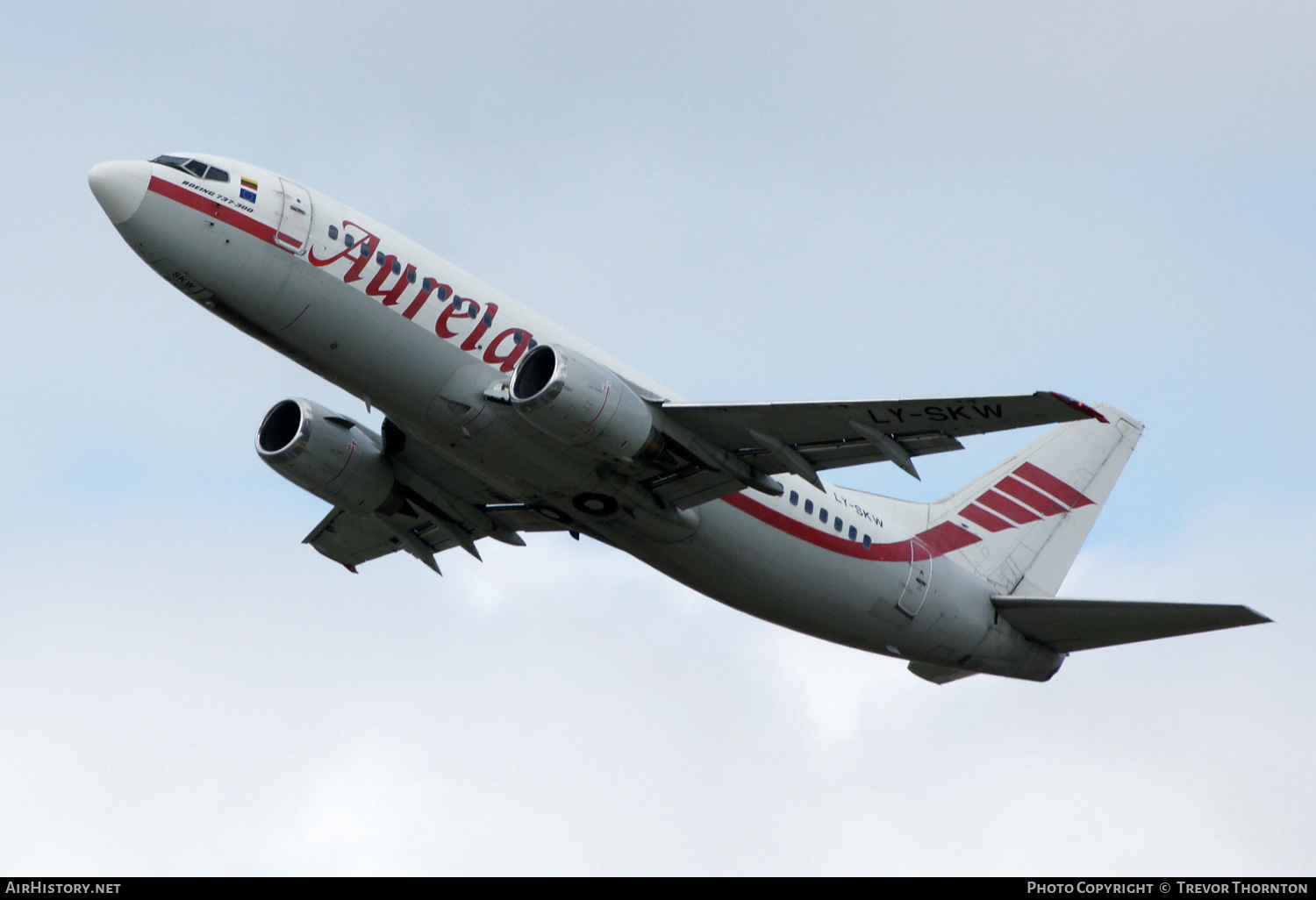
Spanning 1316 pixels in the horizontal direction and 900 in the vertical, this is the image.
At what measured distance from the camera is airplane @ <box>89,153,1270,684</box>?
25.3m

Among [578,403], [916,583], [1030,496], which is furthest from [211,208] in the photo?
[1030,496]

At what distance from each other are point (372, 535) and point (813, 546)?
1135 centimetres

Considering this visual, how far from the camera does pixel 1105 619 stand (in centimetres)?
3170

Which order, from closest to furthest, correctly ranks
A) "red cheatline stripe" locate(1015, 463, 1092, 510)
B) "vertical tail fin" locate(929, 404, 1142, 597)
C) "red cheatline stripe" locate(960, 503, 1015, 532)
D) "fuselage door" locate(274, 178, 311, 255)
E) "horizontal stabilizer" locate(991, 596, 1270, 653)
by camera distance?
"fuselage door" locate(274, 178, 311, 255) < "horizontal stabilizer" locate(991, 596, 1270, 653) < "vertical tail fin" locate(929, 404, 1142, 597) < "red cheatline stripe" locate(960, 503, 1015, 532) < "red cheatline stripe" locate(1015, 463, 1092, 510)

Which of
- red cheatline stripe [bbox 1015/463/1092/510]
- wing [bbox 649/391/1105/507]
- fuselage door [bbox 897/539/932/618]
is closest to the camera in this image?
wing [bbox 649/391/1105/507]

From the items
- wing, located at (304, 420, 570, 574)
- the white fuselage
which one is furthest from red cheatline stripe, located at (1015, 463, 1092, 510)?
wing, located at (304, 420, 570, 574)

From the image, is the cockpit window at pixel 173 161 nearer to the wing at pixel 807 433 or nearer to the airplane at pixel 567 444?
the airplane at pixel 567 444

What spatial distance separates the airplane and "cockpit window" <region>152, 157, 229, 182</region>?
0.12ft

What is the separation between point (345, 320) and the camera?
25812mm

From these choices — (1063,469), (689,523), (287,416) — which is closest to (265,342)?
(287,416)

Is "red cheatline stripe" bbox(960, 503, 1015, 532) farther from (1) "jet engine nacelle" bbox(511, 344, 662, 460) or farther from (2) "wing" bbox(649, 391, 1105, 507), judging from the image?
(1) "jet engine nacelle" bbox(511, 344, 662, 460)

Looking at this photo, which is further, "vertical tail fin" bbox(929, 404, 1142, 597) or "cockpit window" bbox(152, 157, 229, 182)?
"vertical tail fin" bbox(929, 404, 1142, 597)

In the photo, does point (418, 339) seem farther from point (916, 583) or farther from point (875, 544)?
point (916, 583)
